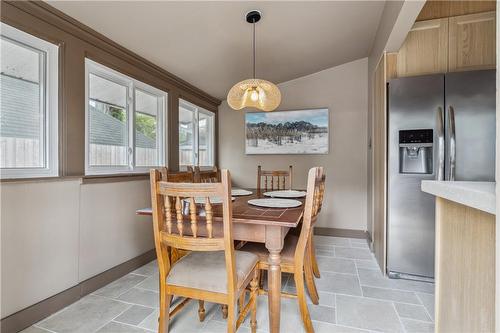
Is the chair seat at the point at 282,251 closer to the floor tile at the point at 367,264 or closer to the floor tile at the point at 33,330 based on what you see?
the floor tile at the point at 367,264

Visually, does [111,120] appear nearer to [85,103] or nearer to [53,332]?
[85,103]

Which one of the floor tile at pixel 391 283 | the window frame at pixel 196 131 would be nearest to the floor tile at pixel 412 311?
the floor tile at pixel 391 283

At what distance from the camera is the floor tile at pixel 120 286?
206 cm

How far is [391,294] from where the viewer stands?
204 cm

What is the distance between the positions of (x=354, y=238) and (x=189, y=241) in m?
3.03

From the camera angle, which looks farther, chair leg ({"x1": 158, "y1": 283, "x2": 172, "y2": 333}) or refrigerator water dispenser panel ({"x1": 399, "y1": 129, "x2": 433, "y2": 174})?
refrigerator water dispenser panel ({"x1": 399, "y1": 129, "x2": 433, "y2": 174})

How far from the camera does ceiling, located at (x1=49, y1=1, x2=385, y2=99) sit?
78.8 inches


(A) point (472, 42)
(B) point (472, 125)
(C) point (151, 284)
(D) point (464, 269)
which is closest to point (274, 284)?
(D) point (464, 269)

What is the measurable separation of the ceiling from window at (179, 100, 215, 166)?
18.1 inches

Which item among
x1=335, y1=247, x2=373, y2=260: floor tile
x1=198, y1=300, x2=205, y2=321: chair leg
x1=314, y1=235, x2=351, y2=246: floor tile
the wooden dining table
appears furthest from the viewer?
x1=314, y1=235, x2=351, y2=246: floor tile

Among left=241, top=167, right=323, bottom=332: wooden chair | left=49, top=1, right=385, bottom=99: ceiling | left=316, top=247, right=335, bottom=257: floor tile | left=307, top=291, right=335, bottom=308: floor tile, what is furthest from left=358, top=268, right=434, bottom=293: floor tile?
left=49, top=1, right=385, bottom=99: ceiling

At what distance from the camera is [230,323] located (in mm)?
1201

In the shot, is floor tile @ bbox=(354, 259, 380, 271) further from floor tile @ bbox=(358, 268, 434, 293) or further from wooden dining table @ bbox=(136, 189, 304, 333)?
wooden dining table @ bbox=(136, 189, 304, 333)

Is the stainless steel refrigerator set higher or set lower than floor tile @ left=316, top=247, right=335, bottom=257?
higher
